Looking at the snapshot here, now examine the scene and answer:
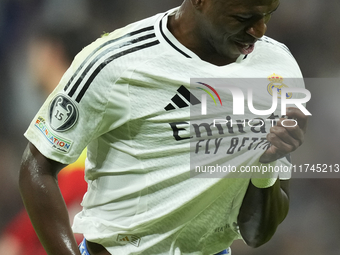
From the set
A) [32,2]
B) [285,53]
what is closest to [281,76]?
[285,53]

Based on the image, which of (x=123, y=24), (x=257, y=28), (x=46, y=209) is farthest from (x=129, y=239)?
(x=123, y=24)

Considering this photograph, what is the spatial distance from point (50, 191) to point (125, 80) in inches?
11.7

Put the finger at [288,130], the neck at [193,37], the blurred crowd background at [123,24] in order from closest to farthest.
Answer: the finger at [288,130] < the neck at [193,37] < the blurred crowd background at [123,24]

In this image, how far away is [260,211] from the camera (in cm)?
117

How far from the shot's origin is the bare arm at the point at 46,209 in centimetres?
103

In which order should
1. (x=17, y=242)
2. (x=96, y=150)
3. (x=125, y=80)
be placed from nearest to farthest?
(x=125, y=80)
(x=96, y=150)
(x=17, y=242)

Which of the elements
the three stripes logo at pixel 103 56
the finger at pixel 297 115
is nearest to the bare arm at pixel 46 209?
the three stripes logo at pixel 103 56

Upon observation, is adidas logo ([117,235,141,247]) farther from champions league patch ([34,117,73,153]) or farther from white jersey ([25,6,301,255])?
champions league patch ([34,117,73,153])

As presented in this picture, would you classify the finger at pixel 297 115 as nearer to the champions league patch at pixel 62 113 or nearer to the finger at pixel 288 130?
the finger at pixel 288 130

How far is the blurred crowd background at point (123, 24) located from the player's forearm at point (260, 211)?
0.93 meters

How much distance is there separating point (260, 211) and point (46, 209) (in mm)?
517

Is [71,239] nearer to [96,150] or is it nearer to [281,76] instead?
[96,150]

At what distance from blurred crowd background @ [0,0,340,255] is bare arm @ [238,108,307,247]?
93 cm

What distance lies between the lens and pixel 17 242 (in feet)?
7.09
